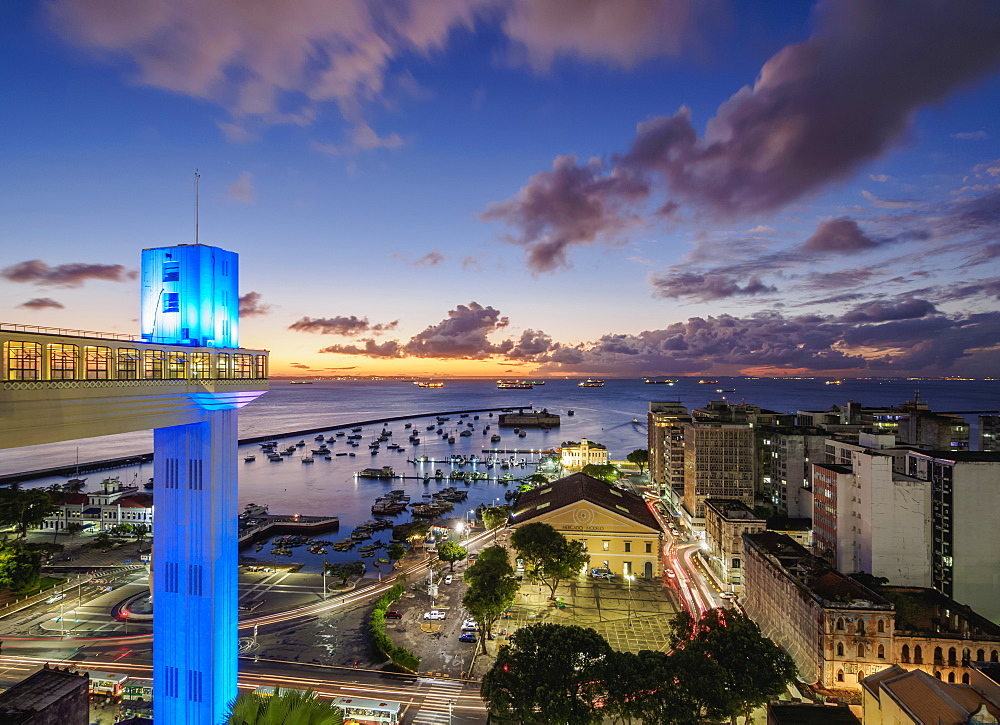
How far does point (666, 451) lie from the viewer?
85.3 metres

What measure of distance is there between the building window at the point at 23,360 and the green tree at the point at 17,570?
43609 millimetres

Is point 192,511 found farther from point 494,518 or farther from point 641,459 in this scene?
point 641,459

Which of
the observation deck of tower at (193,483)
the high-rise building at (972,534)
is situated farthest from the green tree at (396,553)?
the high-rise building at (972,534)

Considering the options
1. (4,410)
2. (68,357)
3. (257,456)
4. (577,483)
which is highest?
(68,357)

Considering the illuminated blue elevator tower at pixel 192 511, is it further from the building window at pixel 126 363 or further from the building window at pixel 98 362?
the building window at pixel 98 362

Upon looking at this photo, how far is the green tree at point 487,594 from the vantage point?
37531 millimetres

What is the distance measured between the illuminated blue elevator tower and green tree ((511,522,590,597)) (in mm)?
30208

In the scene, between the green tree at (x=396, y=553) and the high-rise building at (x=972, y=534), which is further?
the green tree at (x=396, y=553)

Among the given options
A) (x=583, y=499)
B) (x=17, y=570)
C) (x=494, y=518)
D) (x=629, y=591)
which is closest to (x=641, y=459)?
(x=494, y=518)

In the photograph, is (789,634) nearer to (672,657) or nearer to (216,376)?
(672,657)

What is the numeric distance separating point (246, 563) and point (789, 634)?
54.7 m

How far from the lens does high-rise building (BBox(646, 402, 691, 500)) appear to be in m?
82.8

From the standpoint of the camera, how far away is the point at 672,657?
85.3ft

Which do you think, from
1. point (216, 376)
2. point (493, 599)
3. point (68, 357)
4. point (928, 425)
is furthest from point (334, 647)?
point (928, 425)
